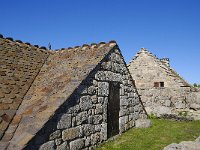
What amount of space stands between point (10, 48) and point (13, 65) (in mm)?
1107

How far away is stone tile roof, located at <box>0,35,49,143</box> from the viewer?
6.52m

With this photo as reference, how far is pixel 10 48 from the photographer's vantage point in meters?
9.07

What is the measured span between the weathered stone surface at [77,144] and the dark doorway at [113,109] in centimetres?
186

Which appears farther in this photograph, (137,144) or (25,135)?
(137,144)

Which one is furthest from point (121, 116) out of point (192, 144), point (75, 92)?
point (192, 144)

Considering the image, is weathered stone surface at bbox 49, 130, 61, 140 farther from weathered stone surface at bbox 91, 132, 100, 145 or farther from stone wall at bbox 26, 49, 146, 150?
weathered stone surface at bbox 91, 132, 100, 145

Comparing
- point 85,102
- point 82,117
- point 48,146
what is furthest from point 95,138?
point 48,146

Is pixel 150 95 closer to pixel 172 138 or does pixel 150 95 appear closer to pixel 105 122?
pixel 172 138

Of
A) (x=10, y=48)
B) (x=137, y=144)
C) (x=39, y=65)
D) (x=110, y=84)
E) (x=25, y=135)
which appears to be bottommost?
(x=137, y=144)

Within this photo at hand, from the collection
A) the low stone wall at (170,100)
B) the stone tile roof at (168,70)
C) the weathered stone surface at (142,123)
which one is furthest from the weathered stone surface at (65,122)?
the stone tile roof at (168,70)

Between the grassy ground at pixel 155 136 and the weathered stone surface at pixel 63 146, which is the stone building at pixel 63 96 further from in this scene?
the grassy ground at pixel 155 136

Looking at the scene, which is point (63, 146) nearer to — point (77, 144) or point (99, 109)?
point (77, 144)

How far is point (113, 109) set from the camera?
9188 mm

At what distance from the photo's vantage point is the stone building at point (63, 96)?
594cm
